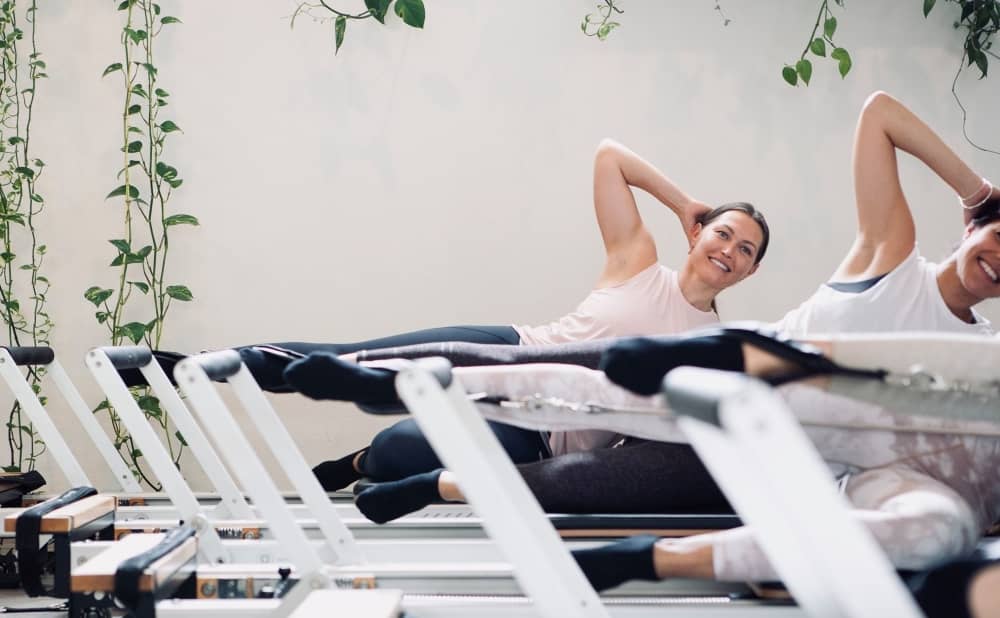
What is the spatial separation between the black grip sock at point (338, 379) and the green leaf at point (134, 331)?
8.07 ft

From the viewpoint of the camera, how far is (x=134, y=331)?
3629mm

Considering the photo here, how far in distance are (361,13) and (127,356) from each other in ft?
6.39

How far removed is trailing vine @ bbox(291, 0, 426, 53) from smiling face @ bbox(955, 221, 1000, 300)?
210 cm

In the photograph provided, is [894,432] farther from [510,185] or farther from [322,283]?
[322,283]

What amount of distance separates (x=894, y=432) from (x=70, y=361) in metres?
3.09

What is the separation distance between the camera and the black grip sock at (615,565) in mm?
1502

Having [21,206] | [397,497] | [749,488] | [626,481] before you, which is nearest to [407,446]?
[397,497]

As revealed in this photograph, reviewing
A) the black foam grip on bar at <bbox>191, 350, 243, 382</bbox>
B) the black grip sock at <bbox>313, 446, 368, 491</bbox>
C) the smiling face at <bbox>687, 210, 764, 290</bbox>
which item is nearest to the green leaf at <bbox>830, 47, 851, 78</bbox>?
Result: the smiling face at <bbox>687, 210, 764, 290</bbox>

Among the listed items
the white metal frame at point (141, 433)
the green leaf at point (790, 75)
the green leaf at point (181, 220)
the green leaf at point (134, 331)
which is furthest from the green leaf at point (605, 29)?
the white metal frame at point (141, 433)

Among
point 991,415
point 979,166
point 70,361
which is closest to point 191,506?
point 991,415

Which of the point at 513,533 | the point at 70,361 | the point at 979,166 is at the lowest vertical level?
the point at 513,533

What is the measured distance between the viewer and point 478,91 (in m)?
3.75

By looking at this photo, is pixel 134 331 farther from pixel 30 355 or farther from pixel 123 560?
pixel 123 560

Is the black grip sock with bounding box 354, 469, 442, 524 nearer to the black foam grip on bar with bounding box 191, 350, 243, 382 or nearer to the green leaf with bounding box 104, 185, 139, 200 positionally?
the black foam grip on bar with bounding box 191, 350, 243, 382
